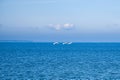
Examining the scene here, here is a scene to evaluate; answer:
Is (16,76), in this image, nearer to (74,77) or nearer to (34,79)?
(34,79)

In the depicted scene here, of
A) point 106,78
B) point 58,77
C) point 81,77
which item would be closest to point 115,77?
point 106,78

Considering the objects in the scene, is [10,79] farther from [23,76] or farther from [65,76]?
[65,76]

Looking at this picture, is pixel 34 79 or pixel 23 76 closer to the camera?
pixel 34 79

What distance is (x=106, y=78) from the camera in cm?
4862

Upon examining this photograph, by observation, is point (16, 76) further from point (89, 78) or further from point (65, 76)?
point (89, 78)

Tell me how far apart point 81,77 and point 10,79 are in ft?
39.5

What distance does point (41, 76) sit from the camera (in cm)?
5103

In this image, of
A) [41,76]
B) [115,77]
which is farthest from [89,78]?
[41,76]

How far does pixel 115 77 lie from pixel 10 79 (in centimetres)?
1774

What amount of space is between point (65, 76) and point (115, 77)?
8594 millimetres

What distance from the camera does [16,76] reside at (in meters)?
51.3

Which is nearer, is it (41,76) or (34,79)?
(34,79)

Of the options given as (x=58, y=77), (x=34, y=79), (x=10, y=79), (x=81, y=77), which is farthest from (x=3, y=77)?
(x=81, y=77)

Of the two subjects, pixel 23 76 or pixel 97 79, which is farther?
pixel 23 76
